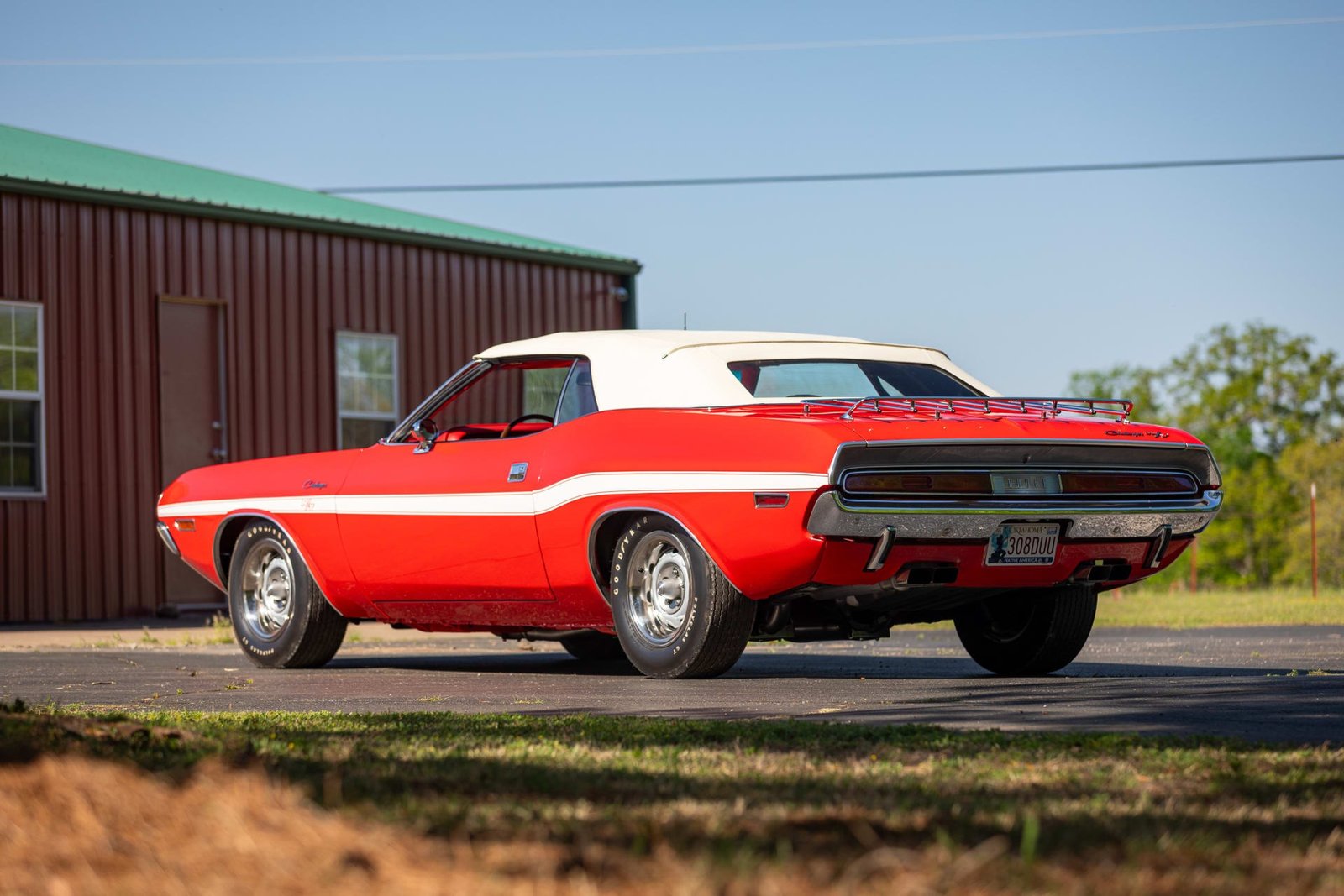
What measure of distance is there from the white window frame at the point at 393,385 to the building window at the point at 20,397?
333cm

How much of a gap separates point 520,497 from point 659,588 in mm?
874

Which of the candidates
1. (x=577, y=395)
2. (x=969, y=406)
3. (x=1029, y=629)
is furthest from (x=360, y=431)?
(x=969, y=406)

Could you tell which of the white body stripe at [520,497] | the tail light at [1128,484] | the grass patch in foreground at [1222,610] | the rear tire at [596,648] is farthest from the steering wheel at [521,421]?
the grass patch in foreground at [1222,610]

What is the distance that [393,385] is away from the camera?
19.6 meters

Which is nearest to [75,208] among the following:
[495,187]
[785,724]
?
[785,724]

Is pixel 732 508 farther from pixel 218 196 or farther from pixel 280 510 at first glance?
pixel 218 196

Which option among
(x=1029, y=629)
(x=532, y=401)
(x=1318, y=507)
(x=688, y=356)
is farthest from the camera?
(x=1318, y=507)

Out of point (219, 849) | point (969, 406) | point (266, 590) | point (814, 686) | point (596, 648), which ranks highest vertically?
point (969, 406)

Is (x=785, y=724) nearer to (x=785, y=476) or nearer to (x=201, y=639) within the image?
(x=785, y=476)

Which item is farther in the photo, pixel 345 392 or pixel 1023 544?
pixel 345 392

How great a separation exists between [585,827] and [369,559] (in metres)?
5.86

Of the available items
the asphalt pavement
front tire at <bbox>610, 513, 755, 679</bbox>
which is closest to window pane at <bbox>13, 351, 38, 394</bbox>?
the asphalt pavement

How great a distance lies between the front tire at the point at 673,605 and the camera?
302 inches

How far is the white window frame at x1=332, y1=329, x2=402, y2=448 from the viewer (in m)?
19.0
